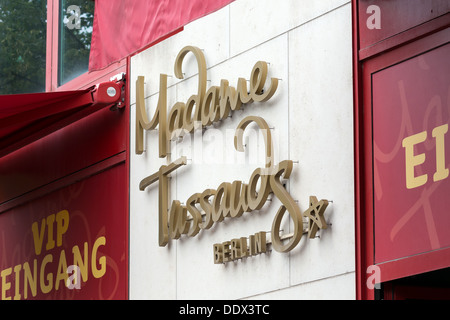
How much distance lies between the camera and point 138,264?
33.1 feet

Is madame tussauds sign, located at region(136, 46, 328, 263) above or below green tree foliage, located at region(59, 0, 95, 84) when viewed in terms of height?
below

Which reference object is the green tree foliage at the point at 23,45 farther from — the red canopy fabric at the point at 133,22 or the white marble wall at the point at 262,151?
the white marble wall at the point at 262,151

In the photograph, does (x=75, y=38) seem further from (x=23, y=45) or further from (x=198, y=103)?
(x=198, y=103)

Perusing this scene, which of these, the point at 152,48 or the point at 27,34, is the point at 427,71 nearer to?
the point at 152,48

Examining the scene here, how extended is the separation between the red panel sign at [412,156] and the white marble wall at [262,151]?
277mm

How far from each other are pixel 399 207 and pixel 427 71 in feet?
3.02

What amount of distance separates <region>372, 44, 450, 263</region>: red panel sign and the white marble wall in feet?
0.91

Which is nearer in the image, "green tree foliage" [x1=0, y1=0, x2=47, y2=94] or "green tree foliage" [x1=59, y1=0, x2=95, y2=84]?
"green tree foliage" [x1=59, y1=0, x2=95, y2=84]

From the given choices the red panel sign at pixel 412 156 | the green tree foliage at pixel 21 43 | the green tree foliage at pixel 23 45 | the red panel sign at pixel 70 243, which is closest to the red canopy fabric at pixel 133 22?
the red panel sign at pixel 70 243

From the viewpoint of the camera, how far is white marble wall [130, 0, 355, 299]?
25.7ft

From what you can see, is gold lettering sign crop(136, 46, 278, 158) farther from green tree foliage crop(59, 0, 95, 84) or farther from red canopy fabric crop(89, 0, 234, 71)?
green tree foliage crop(59, 0, 95, 84)

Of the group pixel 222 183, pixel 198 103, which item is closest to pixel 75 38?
pixel 198 103

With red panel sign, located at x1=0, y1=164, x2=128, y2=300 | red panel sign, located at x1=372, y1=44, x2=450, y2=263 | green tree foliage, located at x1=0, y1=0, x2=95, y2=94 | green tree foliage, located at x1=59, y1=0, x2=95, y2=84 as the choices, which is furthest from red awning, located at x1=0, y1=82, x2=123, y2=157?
red panel sign, located at x1=372, y1=44, x2=450, y2=263

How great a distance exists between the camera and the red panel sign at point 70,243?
10500 millimetres
